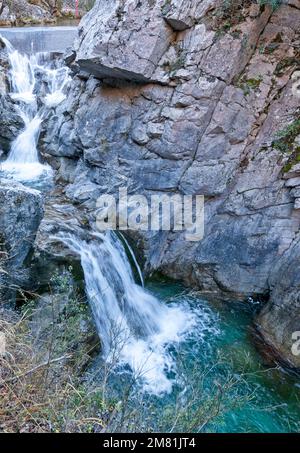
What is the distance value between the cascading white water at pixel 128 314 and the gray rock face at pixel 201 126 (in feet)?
2.97

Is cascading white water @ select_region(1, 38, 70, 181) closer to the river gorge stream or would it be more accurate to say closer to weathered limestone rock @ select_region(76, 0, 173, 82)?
the river gorge stream

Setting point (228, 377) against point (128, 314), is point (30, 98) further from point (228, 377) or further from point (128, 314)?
point (228, 377)

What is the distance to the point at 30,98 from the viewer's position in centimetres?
1101

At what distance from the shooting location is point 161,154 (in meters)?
7.79

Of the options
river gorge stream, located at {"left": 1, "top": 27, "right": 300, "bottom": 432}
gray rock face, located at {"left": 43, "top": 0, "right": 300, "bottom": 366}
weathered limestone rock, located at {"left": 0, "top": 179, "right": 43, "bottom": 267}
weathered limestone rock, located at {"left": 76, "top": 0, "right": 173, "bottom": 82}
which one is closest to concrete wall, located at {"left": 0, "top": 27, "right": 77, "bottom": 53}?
gray rock face, located at {"left": 43, "top": 0, "right": 300, "bottom": 366}

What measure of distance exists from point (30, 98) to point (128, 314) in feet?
24.9

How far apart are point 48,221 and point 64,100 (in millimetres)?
4527

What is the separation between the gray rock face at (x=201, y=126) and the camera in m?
7.20

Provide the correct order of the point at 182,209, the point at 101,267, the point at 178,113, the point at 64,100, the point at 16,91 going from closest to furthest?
the point at 101,267 < the point at 178,113 < the point at 182,209 < the point at 64,100 < the point at 16,91

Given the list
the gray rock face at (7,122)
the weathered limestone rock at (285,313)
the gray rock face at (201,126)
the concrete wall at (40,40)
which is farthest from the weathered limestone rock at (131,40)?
the concrete wall at (40,40)

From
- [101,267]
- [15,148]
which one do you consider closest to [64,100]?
[15,148]

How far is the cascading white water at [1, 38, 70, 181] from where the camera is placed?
10021mm

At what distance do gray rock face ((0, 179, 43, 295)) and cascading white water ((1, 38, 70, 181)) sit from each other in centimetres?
423

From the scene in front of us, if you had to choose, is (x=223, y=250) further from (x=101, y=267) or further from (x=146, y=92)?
(x=146, y=92)
